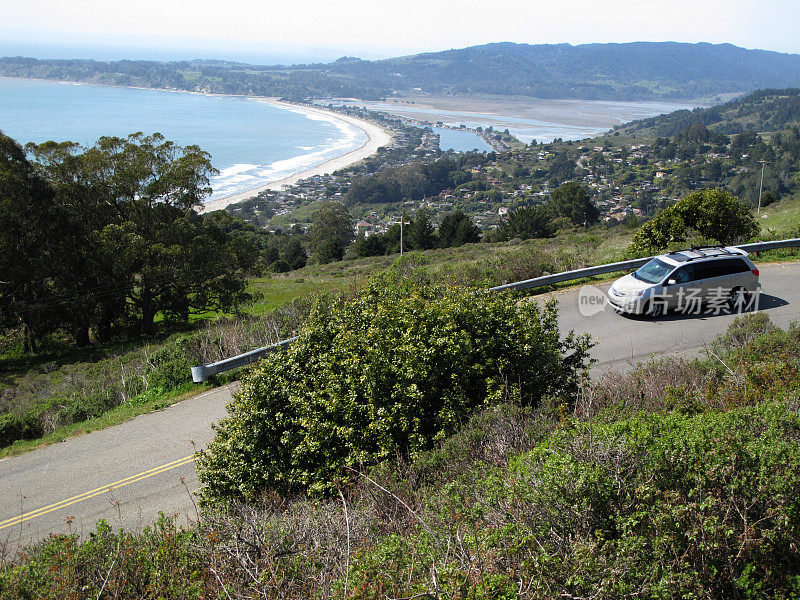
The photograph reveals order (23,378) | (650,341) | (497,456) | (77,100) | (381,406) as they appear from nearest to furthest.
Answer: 1. (497,456)
2. (381,406)
3. (650,341)
4. (23,378)
5. (77,100)

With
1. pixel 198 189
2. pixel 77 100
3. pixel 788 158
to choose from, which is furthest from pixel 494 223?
pixel 77 100

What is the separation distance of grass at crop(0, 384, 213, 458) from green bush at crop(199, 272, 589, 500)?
490 centimetres

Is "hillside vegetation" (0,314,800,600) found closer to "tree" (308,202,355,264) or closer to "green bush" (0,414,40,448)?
"green bush" (0,414,40,448)

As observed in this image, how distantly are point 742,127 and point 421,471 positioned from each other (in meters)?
167

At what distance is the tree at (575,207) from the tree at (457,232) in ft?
34.8

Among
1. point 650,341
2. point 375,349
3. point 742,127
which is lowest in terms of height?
point 650,341

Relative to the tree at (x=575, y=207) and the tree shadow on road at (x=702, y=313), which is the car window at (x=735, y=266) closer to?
the tree shadow on road at (x=702, y=313)

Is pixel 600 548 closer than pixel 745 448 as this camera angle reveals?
Yes

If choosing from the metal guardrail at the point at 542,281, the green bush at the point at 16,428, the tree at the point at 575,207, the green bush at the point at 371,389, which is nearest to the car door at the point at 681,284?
the metal guardrail at the point at 542,281

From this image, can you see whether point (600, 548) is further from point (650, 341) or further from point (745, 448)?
point (650, 341)

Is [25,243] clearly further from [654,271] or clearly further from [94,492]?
[654,271]

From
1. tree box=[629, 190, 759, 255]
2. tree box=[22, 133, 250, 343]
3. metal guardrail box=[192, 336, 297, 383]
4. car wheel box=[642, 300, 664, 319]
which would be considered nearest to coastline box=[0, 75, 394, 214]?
tree box=[22, 133, 250, 343]

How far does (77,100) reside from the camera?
144 metres

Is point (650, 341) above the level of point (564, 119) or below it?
below
